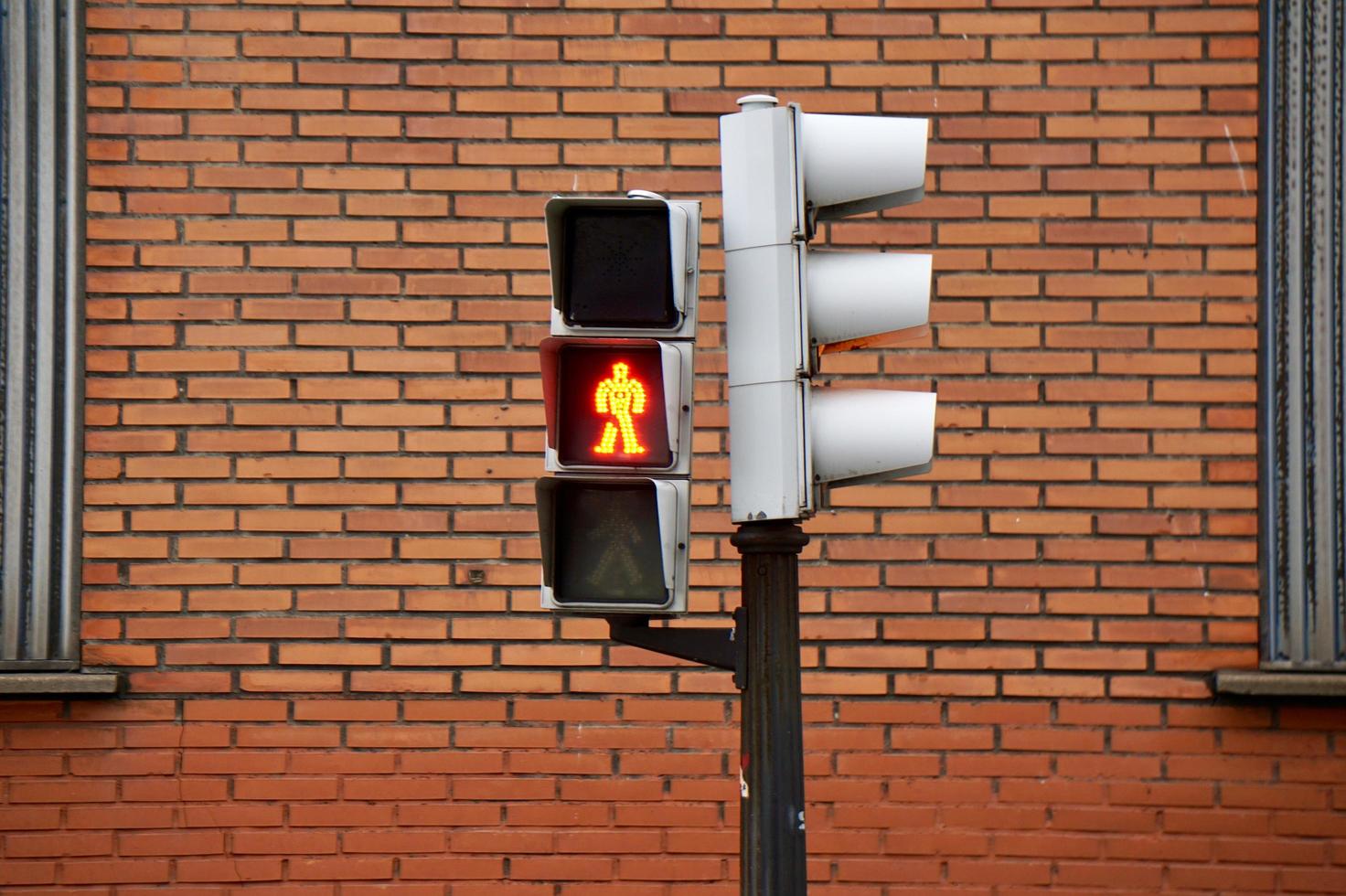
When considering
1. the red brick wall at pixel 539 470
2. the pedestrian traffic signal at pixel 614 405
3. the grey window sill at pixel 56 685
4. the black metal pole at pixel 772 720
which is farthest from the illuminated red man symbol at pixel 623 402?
the grey window sill at pixel 56 685

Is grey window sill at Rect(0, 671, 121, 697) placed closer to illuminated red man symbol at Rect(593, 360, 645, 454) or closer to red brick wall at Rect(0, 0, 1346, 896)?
red brick wall at Rect(0, 0, 1346, 896)

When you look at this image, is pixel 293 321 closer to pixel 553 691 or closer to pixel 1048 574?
pixel 553 691

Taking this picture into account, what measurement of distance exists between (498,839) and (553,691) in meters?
0.49

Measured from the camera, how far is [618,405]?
2.70m

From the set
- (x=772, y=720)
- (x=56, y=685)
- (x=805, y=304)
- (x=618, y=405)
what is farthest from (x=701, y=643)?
(x=56, y=685)

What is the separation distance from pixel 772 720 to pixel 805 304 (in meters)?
0.86

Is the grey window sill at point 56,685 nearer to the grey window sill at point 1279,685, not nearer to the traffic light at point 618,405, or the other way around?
the traffic light at point 618,405

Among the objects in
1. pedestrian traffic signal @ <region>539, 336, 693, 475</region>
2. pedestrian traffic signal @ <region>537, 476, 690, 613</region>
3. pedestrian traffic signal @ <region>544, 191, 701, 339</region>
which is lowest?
pedestrian traffic signal @ <region>537, 476, 690, 613</region>

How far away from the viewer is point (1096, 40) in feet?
14.5

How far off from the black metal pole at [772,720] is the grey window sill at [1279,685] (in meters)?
2.01

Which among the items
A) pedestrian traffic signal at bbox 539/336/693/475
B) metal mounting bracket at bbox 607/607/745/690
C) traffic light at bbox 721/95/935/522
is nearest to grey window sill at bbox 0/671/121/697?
metal mounting bracket at bbox 607/607/745/690

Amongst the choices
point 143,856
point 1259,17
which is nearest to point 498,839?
point 143,856

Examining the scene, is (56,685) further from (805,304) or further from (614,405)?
(805,304)

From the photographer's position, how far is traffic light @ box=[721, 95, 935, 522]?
9.13 ft
